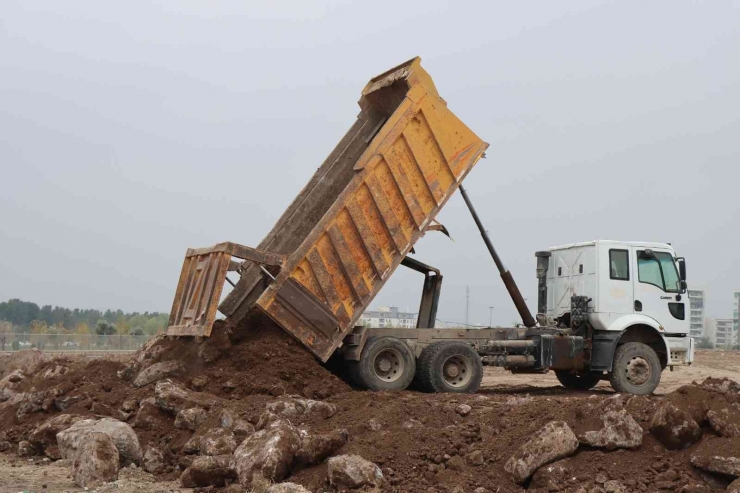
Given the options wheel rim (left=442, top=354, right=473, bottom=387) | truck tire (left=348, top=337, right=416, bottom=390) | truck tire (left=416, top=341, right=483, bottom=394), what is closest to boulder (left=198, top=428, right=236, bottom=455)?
truck tire (left=348, top=337, right=416, bottom=390)

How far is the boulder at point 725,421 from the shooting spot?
6996 millimetres

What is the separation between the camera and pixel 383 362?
11.2 metres

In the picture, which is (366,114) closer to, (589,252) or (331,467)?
(589,252)

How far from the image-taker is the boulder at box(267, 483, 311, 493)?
20.8 ft

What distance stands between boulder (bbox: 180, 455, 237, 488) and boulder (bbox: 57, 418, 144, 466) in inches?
41.1

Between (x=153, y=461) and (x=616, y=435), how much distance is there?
167 inches

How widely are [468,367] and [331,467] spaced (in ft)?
17.5

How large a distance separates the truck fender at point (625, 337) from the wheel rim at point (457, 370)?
8.51ft

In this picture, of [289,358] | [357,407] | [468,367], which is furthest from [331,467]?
[468,367]

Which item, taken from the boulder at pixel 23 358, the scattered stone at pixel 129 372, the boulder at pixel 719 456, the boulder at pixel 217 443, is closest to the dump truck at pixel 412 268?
the scattered stone at pixel 129 372

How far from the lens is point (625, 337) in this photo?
44.2ft

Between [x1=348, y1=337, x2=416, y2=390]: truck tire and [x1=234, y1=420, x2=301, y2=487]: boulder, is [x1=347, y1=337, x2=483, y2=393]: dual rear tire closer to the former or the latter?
[x1=348, y1=337, x2=416, y2=390]: truck tire

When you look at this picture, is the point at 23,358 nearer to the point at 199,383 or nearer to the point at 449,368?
the point at 199,383

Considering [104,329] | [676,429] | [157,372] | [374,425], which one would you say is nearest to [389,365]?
[157,372]
